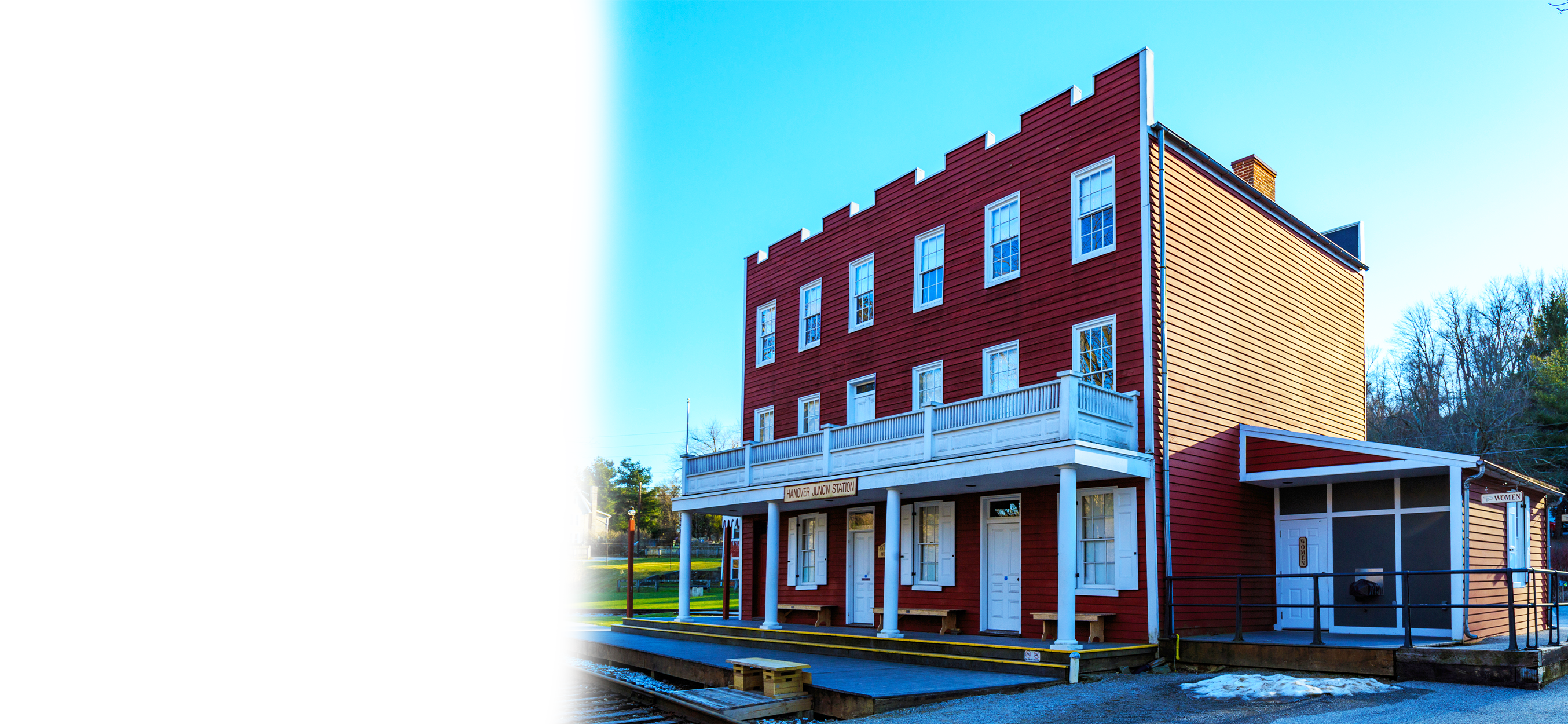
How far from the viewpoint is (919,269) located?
19922 mm

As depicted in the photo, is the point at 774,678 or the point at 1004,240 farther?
the point at 1004,240

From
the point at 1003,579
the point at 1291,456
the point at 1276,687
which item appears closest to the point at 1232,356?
the point at 1291,456

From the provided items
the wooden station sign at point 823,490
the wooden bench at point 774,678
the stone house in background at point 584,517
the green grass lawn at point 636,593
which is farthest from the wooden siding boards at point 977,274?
the stone house in background at point 584,517

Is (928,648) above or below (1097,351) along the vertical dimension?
below

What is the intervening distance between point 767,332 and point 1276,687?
50.7 ft

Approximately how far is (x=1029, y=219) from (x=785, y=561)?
31.8 feet

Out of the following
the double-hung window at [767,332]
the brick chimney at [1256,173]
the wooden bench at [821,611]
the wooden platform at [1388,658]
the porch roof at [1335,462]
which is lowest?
the wooden bench at [821,611]

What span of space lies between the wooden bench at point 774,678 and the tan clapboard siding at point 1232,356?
6228 millimetres

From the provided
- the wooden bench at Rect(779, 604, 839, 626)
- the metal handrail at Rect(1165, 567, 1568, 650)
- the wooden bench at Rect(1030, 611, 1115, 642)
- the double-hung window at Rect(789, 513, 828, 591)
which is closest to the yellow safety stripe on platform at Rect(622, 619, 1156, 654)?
the wooden bench at Rect(1030, 611, 1115, 642)

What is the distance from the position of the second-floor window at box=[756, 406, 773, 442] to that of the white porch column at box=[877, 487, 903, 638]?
24.7ft

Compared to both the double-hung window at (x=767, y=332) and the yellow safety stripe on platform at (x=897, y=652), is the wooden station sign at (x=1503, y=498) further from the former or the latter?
the double-hung window at (x=767, y=332)

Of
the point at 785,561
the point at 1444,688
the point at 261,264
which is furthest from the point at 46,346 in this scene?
the point at 785,561

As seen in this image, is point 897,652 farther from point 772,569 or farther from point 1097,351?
point 1097,351

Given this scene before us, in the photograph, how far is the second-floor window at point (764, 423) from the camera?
79.8 feet
